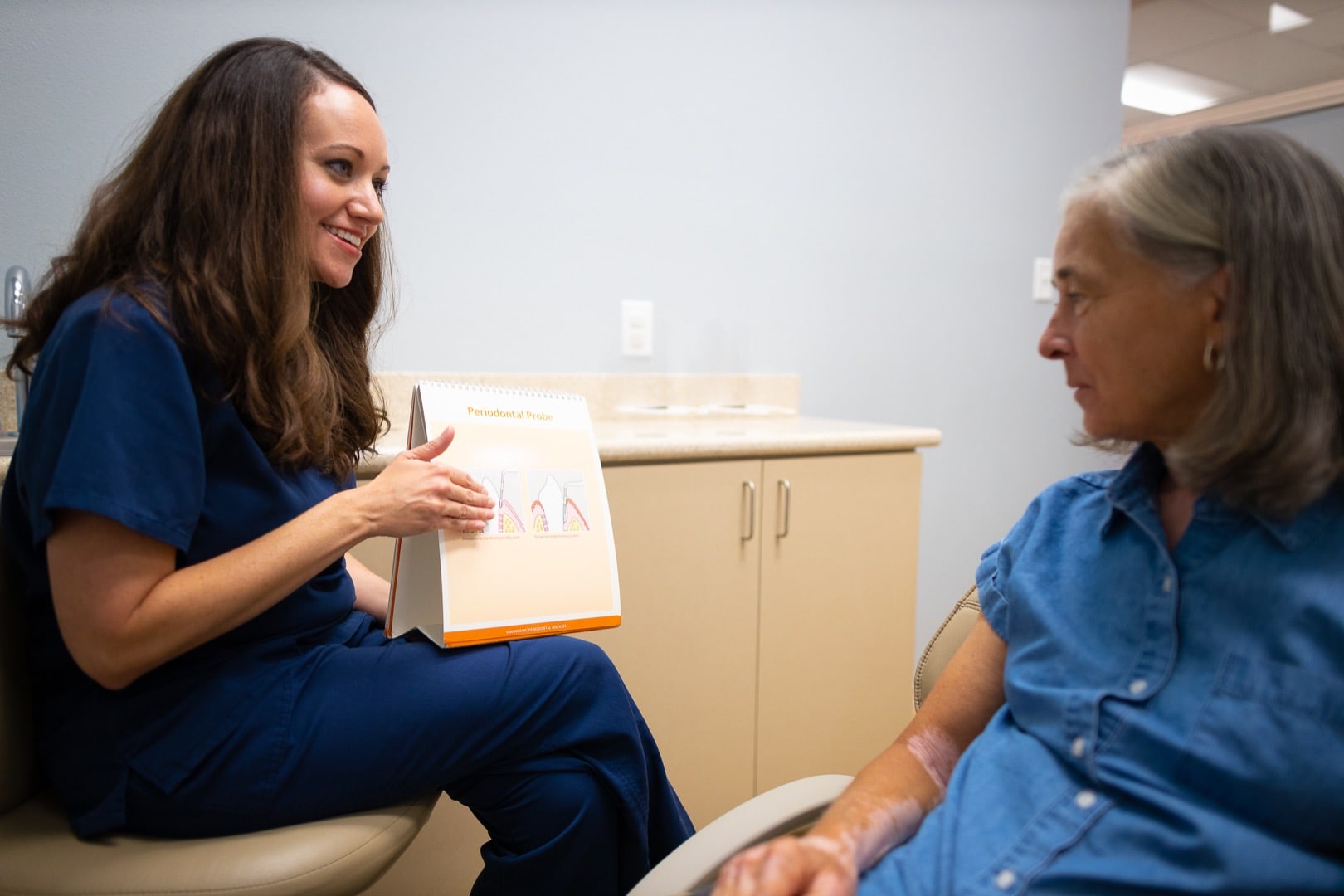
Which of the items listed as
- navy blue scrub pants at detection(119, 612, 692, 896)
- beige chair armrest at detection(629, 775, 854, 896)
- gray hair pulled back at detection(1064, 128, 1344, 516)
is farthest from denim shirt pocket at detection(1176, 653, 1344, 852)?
navy blue scrub pants at detection(119, 612, 692, 896)

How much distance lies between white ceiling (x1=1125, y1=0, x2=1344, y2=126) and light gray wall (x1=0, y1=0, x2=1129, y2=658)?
2201 millimetres

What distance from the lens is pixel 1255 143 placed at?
0.76m

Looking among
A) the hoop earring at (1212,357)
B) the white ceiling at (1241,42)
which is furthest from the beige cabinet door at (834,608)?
the white ceiling at (1241,42)

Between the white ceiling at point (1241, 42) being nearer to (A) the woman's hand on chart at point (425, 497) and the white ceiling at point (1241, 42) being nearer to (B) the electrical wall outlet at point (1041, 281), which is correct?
(B) the electrical wall outlet at point (1041, 281)

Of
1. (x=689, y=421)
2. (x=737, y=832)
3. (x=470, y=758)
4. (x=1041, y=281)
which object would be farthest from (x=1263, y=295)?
(x=1041, y=281)

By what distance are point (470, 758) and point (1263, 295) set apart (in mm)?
926

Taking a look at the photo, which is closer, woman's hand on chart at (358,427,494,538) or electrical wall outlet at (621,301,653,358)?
woman's hand on chart at (358,427,494,538)

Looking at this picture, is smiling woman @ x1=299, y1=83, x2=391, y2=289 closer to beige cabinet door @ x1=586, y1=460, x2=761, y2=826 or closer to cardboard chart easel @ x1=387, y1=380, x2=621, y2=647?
cardboard chart easel @ x1=387, y1=380, x2=621, y2=647

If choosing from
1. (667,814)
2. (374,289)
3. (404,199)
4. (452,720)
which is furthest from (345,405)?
(404,199)

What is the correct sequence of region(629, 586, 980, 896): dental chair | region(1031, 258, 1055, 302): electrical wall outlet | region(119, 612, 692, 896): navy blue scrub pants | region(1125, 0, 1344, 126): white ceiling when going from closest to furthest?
region(629, 586, 980, 896): dental chair < region(119, 612, 692, 896): navy blue scrub pants < region(1031, 258, 1055, 302): electrical wall outlet < region(1125, 0, 1344, 126): white ceiling

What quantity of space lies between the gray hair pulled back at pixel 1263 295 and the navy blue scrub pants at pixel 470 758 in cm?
74

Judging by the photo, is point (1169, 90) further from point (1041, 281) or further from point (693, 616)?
point (693, 616)

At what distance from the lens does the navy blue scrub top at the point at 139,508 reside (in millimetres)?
896

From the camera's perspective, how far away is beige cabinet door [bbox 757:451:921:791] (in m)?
1.88
